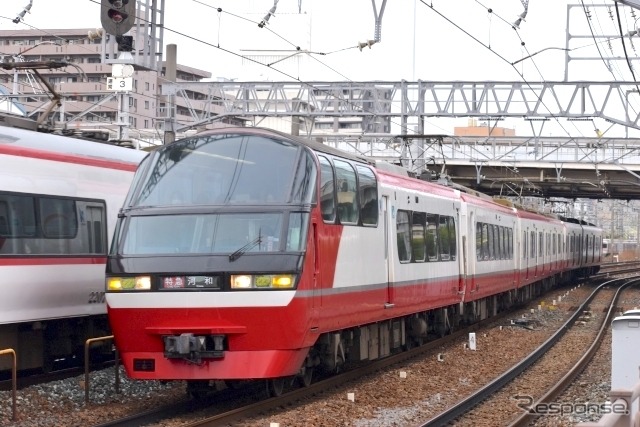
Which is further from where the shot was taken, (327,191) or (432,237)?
(432,237)

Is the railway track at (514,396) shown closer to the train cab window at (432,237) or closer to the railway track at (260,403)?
the railway track at (260,403)

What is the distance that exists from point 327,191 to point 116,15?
422 cm

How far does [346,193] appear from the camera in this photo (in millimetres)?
12781

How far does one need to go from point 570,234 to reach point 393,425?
126 feet

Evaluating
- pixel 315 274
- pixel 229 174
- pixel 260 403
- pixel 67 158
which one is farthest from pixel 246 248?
pixel 67 158

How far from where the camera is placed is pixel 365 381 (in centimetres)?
1405

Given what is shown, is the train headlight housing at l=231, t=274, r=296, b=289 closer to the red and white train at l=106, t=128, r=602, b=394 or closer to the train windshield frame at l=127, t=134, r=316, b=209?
the red and white train at l=106, t=128, r=602, b=394

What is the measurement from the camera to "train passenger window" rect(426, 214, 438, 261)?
17344mm

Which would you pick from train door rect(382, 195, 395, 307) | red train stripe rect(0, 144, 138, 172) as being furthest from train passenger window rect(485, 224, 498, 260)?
red train stripe rect(0, 144, 138, 172)

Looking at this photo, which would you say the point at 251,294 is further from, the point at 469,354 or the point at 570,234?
the point at 570,234

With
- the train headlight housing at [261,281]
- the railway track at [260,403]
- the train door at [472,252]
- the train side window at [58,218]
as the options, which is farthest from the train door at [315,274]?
the train door at [472,252]

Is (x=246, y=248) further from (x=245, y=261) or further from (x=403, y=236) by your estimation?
(x=403, y=236)

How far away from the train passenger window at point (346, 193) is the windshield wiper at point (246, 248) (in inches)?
64.6

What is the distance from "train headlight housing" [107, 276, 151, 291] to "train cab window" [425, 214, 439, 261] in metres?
7.20
